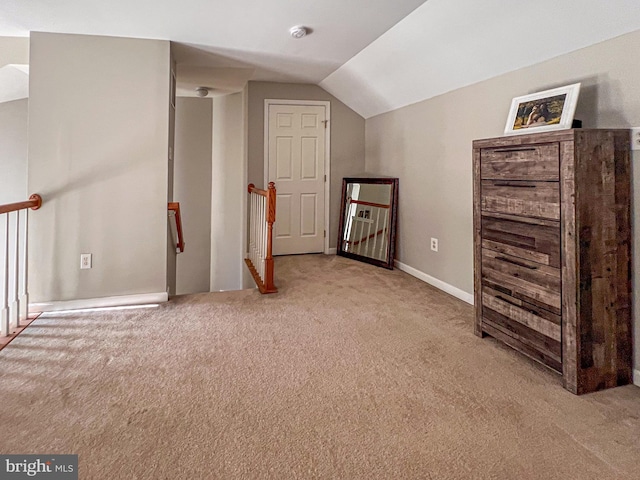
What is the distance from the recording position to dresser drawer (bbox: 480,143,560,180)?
1.92m

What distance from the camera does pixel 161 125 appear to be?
10.4ft

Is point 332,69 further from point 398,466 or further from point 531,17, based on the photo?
point 398,466

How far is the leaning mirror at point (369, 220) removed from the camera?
4.39 m

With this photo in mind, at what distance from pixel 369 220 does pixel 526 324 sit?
A: 8.85 ft

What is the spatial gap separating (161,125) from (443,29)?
2.33 metres

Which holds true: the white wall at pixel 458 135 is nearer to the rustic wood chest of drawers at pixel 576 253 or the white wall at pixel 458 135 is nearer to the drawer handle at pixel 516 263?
the rustic wood chest of drawers at pixel 576 253

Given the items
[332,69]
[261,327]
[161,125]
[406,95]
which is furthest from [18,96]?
[406,95]

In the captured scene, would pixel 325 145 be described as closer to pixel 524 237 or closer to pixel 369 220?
pixel 369 220

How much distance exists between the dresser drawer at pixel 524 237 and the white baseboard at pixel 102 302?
103 inches

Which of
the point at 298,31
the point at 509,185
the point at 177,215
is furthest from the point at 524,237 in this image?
the point at 177,215

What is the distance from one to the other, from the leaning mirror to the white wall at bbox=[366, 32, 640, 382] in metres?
0.13

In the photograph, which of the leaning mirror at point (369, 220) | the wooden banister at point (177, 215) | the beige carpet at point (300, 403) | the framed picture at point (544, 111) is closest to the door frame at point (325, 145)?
the leaning mirror at point (369, 220)

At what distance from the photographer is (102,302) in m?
3.14

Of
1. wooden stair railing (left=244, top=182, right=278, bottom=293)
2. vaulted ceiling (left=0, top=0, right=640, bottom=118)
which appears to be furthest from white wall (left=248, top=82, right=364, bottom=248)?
vaulted ceiling (left=0, top=0, right=640, bottom=118)
